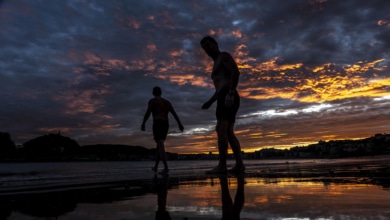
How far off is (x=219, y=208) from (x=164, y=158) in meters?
7.35

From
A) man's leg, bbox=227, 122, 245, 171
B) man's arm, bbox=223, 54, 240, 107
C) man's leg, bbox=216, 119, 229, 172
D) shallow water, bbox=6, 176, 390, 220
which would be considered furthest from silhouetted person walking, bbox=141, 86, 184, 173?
shallow water, bbox=6, 176, 390, 220

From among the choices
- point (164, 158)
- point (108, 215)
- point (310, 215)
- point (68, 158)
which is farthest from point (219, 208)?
point (68, 158)

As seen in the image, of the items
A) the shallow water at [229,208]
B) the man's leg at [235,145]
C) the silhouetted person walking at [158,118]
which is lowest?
the shallow water at [229,208]

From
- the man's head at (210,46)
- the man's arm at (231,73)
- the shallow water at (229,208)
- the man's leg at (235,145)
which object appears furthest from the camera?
the man's head at (210,46)

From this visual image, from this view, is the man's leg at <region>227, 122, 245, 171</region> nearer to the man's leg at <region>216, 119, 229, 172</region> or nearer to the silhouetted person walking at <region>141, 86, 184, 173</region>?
the man's leg at <region>216, 119, 229, 172</region>

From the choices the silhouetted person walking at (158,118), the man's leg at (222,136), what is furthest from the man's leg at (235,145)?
the silhouetted person walking at (158,118)

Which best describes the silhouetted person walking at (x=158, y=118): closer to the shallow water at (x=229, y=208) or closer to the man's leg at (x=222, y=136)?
the man's leg at (x=222, y=136)

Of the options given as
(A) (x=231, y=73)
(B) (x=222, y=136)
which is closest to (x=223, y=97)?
(A) (x=231, y=73)

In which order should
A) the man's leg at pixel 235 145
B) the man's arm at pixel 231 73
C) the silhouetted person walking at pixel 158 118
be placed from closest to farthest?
the man's arm at pixel 231 73, the man's leg at pixel 235 145, the silhouetted person walking at pixel 158 118

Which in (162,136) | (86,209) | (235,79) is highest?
(235,79)

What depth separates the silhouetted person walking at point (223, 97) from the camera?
18.1 ft

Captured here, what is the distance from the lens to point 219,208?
2.00 m

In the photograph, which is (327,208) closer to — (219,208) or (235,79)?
(219,208)

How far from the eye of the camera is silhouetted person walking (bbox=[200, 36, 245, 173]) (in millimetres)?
5523
